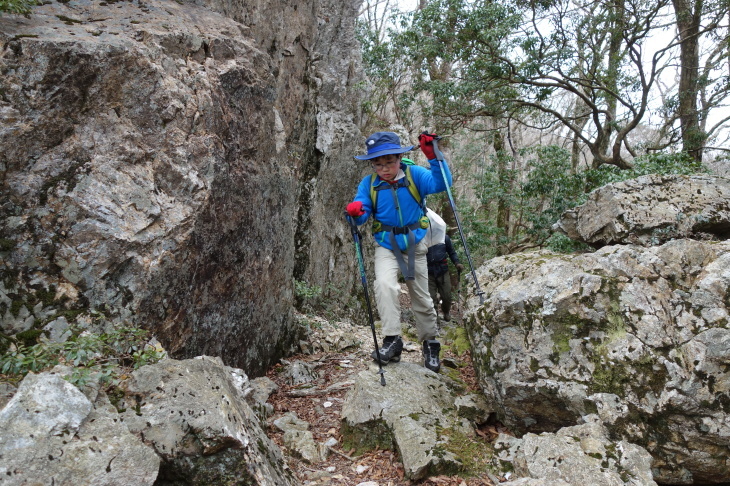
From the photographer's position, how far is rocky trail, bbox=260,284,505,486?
163 inches

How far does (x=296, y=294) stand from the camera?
10086mm

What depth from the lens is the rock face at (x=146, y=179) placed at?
Result: 13.1ft

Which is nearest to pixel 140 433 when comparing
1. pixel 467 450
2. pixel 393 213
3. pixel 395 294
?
pixel 467 450

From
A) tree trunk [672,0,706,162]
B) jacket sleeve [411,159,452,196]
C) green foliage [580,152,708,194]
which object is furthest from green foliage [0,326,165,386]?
tree trunk [672,0,706,162]

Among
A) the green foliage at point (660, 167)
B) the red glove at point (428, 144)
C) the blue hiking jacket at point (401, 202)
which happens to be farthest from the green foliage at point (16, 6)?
the green foliage at point (660, 167)

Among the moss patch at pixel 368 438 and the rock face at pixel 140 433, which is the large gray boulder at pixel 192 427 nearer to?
the rock face at pixel 140 433

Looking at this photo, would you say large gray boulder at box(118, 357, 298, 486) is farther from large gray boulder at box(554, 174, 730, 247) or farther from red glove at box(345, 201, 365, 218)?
large gray boulder at box(554, 174, 730, 247)

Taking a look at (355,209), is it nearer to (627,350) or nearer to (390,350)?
(390,350)

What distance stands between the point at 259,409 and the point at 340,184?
9789 millimetres

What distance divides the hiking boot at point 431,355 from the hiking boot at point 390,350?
45cm

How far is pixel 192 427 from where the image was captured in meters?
2.81

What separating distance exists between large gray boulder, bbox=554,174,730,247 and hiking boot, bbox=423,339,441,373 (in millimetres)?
2692

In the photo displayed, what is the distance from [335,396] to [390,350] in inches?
37.7

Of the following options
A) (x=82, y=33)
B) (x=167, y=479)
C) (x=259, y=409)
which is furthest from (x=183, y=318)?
(x=82, y=33)
